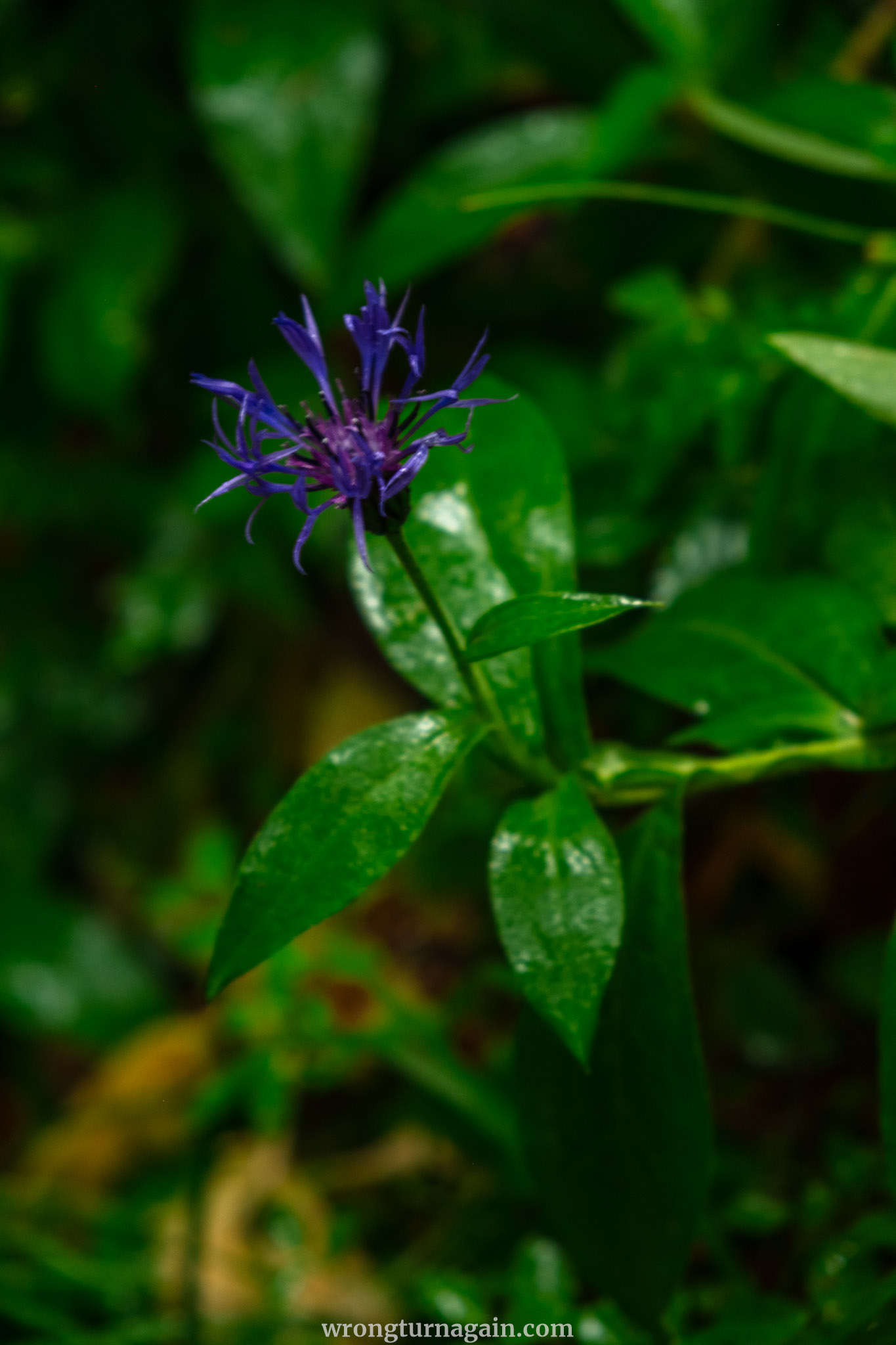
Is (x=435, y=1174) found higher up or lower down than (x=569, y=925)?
lower down

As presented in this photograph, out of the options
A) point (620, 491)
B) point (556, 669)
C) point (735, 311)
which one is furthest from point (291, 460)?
point (735, 311)

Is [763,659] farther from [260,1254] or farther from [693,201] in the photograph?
[260,1254]

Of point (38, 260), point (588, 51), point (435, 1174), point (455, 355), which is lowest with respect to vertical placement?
point (435, 1174)

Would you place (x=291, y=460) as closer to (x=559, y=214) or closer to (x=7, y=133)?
(x=559, y=214)

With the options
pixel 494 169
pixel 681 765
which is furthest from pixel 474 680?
pixel 494 169

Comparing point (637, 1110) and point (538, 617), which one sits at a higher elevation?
point (538, 617)

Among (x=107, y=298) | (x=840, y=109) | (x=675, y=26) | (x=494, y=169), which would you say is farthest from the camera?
(x=107, y=298)

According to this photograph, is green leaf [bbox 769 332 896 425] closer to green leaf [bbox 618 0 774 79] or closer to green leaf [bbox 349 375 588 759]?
green leaf [bbox 349 375 588 759]

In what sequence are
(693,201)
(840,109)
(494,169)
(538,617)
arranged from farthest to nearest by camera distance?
(494,169) → (840,109) → (693,201) → (538,617)

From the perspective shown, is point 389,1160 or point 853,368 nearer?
point 853,368
